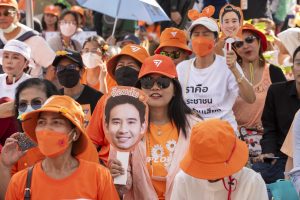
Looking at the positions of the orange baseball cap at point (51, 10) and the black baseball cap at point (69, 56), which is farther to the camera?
the orange baseball cap at point (51, 10)

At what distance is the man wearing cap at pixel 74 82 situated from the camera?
624 cm

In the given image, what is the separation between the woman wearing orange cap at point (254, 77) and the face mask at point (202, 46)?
639mm

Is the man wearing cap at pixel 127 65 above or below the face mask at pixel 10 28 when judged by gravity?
below

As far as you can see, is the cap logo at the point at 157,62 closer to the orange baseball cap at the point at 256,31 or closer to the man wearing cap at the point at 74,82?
the man wearing cap at the point at 74,82

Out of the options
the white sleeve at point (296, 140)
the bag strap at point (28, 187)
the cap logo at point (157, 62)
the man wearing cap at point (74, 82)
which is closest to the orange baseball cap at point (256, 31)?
the man wearing cap at point (74, 82)

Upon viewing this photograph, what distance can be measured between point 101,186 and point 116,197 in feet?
0.38

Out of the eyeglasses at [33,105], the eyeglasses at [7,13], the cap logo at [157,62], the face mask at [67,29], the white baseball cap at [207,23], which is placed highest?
the eyeglasses at [7,13]

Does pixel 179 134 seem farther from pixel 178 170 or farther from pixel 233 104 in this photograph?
pixel 233 104

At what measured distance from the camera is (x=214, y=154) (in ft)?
13.9

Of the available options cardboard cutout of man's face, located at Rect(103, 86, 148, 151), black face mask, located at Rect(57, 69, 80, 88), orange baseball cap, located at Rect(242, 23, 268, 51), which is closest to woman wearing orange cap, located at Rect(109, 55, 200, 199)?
cardboard cutout of man's face, located at Rect(103, 86, 148, 151)

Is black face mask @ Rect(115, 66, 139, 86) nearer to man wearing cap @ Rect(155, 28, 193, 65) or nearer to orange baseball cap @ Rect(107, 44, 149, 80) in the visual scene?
orange baseball cap @ Rect(107, 44, 149, 80)

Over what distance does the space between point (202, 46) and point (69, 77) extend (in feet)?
3.91

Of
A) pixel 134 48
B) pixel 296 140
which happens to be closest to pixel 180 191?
pixel 296 140

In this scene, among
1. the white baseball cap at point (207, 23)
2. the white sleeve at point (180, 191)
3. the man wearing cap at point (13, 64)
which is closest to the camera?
the white sleeve at point (180, 191)
